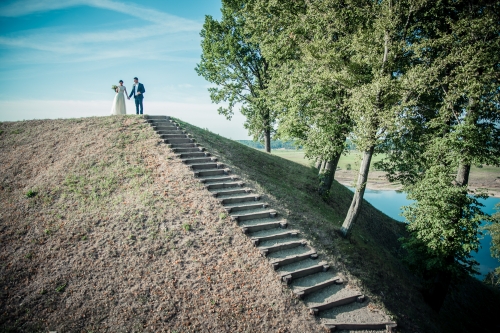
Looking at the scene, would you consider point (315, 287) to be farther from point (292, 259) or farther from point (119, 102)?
point (119, 102)

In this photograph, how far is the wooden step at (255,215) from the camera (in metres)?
10.8

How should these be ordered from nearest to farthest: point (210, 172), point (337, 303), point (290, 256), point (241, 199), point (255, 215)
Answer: point (337, 303)
point (290, 256)
point (255, 215)
point (241, 199)
point (210, 172)

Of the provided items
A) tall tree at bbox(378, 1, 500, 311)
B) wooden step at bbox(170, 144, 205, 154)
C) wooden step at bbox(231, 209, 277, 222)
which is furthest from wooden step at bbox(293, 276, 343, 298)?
wooden step at bbox(170, 144, 205, 154)

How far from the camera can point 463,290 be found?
56.5 ft

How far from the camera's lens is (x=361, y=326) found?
7930mm

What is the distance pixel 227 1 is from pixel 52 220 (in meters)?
21.7

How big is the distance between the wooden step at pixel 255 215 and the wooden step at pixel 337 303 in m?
4.30

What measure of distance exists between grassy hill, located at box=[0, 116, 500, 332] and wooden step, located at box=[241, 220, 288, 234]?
15.0 inches

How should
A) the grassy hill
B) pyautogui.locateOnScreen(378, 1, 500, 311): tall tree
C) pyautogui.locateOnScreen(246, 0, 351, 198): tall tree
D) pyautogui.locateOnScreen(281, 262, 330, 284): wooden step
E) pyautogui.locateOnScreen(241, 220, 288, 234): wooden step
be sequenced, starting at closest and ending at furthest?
the grassy hill → pyautogui.locateOnScreen(281, 262, 330, 284): wooden step → pyautogui.locateOnScreen(378, 1, 500, 311): tall tree → pyautogui.locateOnScreen(241, 220, 288, 234): wooden step → pyautogui.locateOnScreen(246, 0, 351, 198): tall tree

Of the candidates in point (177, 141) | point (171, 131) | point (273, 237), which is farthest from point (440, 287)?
point (171, 131)

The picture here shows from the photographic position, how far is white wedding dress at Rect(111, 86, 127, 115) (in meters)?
18.7

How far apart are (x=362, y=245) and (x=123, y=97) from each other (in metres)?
19.2

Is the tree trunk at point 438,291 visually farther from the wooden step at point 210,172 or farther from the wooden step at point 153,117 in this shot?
the wooden step at point 153,117

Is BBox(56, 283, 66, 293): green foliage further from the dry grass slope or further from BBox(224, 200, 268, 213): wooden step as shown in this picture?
BBox(224, 200, 268, 213): wooden step
